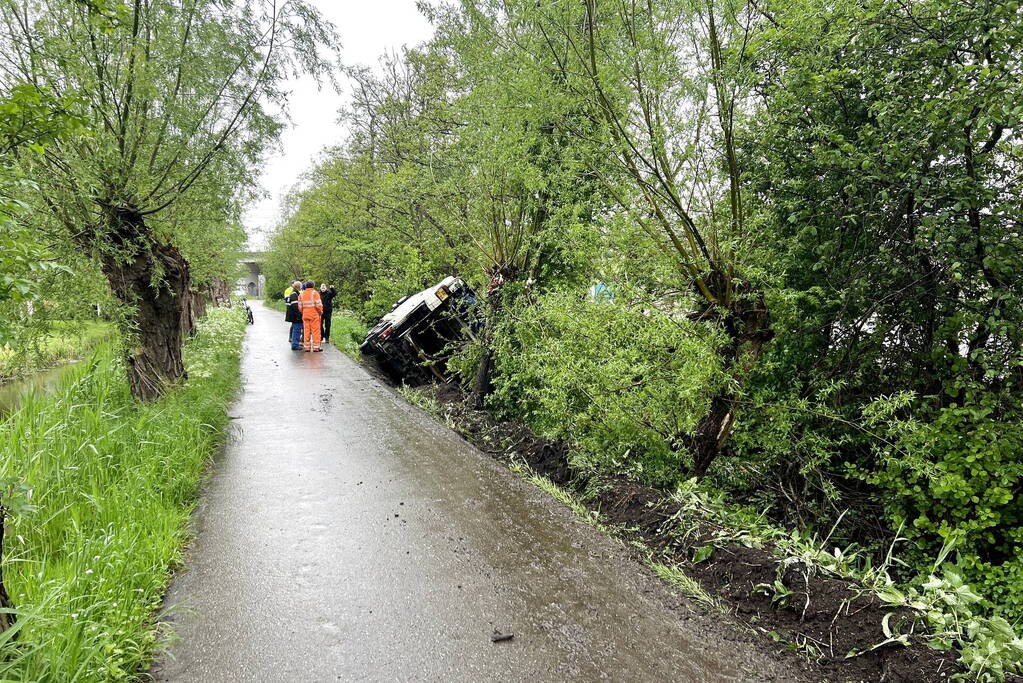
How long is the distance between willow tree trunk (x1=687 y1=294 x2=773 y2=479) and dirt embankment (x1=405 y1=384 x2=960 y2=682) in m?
0.68

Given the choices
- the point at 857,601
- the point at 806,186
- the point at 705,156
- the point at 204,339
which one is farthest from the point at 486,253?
the point at 204,339

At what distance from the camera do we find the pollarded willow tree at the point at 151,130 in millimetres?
5285

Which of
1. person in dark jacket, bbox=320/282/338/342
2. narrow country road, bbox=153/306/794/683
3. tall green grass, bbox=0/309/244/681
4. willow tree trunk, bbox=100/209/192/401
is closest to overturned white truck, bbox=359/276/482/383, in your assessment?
willow tree trunk, bbox=100/209/192/401

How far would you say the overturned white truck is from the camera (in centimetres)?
968

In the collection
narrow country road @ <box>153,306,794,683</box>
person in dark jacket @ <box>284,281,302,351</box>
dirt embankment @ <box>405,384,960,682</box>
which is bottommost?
narrow country road @ <box>153,306,794,683</box>

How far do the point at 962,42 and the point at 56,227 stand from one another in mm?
7294

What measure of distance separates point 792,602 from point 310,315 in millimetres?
12594

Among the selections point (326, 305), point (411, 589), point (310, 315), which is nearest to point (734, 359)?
point (411, 589)

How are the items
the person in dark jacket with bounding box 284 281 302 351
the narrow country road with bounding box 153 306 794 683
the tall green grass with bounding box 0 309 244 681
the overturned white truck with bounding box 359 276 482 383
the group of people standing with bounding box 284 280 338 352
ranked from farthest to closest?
the person in dark jacket with bounding box 284 281 302 351
the group of people standing with bounding box 284 280 338 352
the overturned white truck with bounding box 359 276 482 383
the narrow country road with bounding box 153 306 794 683
the tall green grass with bounding box 0 309 244 681

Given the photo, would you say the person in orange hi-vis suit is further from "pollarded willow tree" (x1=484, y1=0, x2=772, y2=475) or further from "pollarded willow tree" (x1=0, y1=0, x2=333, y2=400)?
"pollarded willow tree" (x1=484, y1=0, x2=772, y2=475)

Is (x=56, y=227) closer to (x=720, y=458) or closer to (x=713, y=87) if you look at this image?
(x=713, y=87)

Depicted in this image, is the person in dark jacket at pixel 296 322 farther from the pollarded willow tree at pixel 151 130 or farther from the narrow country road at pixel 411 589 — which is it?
the narrow country road at pixel 411 589

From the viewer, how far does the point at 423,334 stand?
9883mm

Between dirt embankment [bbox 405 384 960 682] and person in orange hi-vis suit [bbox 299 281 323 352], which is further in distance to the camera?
person in orange hi-vis suit [bbox 299 281 323 352]
